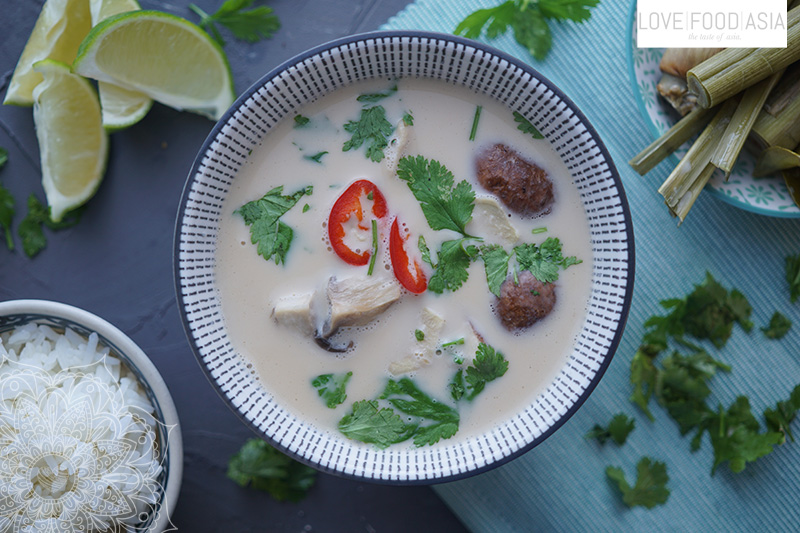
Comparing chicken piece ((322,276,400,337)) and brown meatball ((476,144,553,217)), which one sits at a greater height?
brown meatball ((476,144,553,217))

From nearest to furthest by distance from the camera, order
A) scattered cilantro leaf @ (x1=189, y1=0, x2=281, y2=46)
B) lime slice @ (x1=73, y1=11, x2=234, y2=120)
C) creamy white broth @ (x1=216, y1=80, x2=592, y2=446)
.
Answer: creamy white broth @ (x1=216, y1=80, x2=592, y2=446), lime slice @ (x1=73, y1=11, x2=234, y2=120), scattered cilantro leaf @ (x1=189, y1=0, x2=281, y2=46)

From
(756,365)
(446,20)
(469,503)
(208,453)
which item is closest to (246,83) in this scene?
(446,20)

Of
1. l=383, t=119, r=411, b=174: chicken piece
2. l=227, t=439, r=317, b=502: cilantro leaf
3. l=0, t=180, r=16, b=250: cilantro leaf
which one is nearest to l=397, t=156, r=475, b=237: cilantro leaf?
l=383, t=119, r=411, b=174: chicken piece

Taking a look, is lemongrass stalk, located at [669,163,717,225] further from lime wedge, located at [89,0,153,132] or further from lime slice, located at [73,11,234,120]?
lime wedge, located at [89,0,153,132]

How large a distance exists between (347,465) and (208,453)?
20.6 inches

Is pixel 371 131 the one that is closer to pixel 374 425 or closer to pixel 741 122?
pixel 374 425

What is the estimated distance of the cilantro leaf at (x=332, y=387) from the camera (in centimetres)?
167

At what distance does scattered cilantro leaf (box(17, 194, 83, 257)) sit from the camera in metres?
1.94

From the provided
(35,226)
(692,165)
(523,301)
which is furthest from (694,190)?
(35,226)

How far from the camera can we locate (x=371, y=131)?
1.65 m

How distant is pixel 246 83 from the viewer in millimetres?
1909

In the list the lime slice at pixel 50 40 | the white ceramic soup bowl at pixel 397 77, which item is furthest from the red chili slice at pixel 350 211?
the lime slice at pixel 50 40

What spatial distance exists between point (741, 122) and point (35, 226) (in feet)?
6.48

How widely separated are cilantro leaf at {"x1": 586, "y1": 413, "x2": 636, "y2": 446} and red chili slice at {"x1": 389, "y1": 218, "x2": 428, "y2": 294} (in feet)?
2.19
